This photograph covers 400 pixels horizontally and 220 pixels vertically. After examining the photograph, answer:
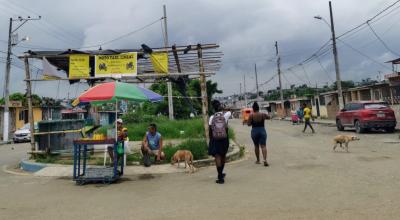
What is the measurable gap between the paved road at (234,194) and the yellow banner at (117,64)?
3.77 m

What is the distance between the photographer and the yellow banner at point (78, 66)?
12.2 metres

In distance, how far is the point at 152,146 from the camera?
10.9 m

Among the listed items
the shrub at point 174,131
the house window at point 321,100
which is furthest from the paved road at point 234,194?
the house window at point 321,100

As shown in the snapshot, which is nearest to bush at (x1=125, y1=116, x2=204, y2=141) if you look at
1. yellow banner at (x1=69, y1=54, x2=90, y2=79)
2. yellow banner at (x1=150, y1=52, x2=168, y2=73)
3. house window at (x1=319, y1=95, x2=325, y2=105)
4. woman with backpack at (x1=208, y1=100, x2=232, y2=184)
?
yellow banner at (x1=150, y1=52, x2=168, y2=73)

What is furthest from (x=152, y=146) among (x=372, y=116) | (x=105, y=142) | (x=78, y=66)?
(x=372, y=116)

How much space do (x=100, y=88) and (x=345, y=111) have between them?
661 inches

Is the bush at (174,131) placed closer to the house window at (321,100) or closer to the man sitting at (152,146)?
the man sitting at (152,146)

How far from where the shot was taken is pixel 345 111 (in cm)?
A: 2262

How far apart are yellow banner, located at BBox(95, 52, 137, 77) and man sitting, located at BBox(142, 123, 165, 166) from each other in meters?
2.30

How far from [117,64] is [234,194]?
21.9 feet

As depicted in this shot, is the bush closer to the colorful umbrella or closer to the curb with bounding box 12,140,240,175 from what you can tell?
the curb with bounding box 12,140,240,175

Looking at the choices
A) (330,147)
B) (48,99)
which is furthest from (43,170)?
(48,99)

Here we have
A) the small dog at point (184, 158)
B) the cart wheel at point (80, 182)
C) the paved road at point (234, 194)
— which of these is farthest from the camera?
the small dog at point (184, 158)

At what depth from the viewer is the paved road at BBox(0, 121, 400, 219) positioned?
231 inches
